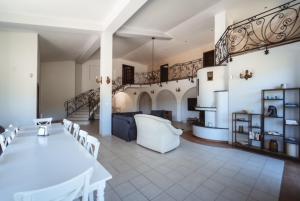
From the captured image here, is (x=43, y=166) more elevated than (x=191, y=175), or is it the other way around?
(x=43, y=166)

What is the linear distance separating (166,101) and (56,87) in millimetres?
8095

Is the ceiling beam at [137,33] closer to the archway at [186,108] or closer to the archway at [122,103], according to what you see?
the archway at [186,108]

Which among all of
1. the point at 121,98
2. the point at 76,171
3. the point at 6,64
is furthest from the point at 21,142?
the point at 121,98

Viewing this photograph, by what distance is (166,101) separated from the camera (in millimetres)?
12328

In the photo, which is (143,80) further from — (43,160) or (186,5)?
(43,160)

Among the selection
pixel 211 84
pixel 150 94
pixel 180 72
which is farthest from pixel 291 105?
pixel 150 94

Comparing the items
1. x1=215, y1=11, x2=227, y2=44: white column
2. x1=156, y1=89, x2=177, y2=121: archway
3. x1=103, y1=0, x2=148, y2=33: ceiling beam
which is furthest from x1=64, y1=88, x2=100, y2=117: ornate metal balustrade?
x1=215, y1=11, x2=227, y2=44: white column

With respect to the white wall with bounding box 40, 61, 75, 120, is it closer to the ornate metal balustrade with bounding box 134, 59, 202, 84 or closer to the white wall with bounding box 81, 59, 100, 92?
the white wall with bounding box 81, 59, 100, 92

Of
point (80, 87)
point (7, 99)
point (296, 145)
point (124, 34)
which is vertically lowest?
point (296, 145)

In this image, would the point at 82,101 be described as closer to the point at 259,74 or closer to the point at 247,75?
the point at 247,75

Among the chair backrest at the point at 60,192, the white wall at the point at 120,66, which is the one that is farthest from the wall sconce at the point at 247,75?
the white wall at the point at 120,66

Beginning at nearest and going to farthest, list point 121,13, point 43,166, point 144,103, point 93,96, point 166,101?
point 43,166 < point 121,13 < point 93,96 < point 166,101 < point 144,103

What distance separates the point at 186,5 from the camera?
550 cm

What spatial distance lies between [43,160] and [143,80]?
12.7m
